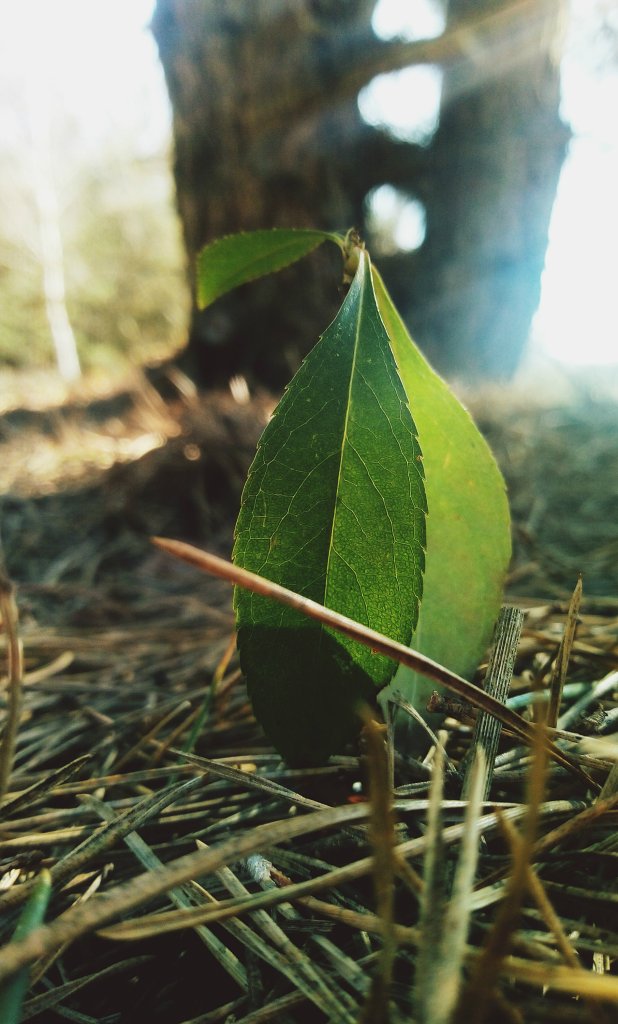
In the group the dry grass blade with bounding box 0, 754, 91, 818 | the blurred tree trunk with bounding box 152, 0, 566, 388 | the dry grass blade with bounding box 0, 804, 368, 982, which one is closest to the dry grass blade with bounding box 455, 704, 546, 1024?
the dry grass blade with bounding box 0, 804, 368, 982

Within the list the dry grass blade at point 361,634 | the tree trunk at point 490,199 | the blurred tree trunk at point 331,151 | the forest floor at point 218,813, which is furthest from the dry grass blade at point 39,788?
the tree trunk at point 490,199

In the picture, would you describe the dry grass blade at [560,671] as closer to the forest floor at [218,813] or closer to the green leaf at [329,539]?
the forest floor at [218,813]

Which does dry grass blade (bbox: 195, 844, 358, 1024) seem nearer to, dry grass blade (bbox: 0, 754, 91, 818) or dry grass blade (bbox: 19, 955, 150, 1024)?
dry grass blade (bbox: 19, 955, 150, 1024)

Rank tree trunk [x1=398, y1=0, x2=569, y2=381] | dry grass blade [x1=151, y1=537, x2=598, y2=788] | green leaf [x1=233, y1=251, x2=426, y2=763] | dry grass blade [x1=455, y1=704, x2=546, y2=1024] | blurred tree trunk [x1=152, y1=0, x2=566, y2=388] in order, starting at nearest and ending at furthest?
dry grass blade [x1=455, y1=704, x2=546, y2=1024] → dry grass blade [x1=151, y1=537, x2=598, y2=788] → green leaf [x1=233, y1=251, x2=426, y2=763] → blurred tree trunk [x1=152, y1=0, x2=566, y2=388] → tree trunk [x1=398, y1=0, x2=569, y2=381]

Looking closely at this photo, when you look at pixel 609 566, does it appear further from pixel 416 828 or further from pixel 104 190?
pixel 104 190

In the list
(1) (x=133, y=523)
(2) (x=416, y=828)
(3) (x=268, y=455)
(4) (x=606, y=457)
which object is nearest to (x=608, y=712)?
(2) (x=416, y=828)

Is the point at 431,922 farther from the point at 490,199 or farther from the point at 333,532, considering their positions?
the point at 490,199
